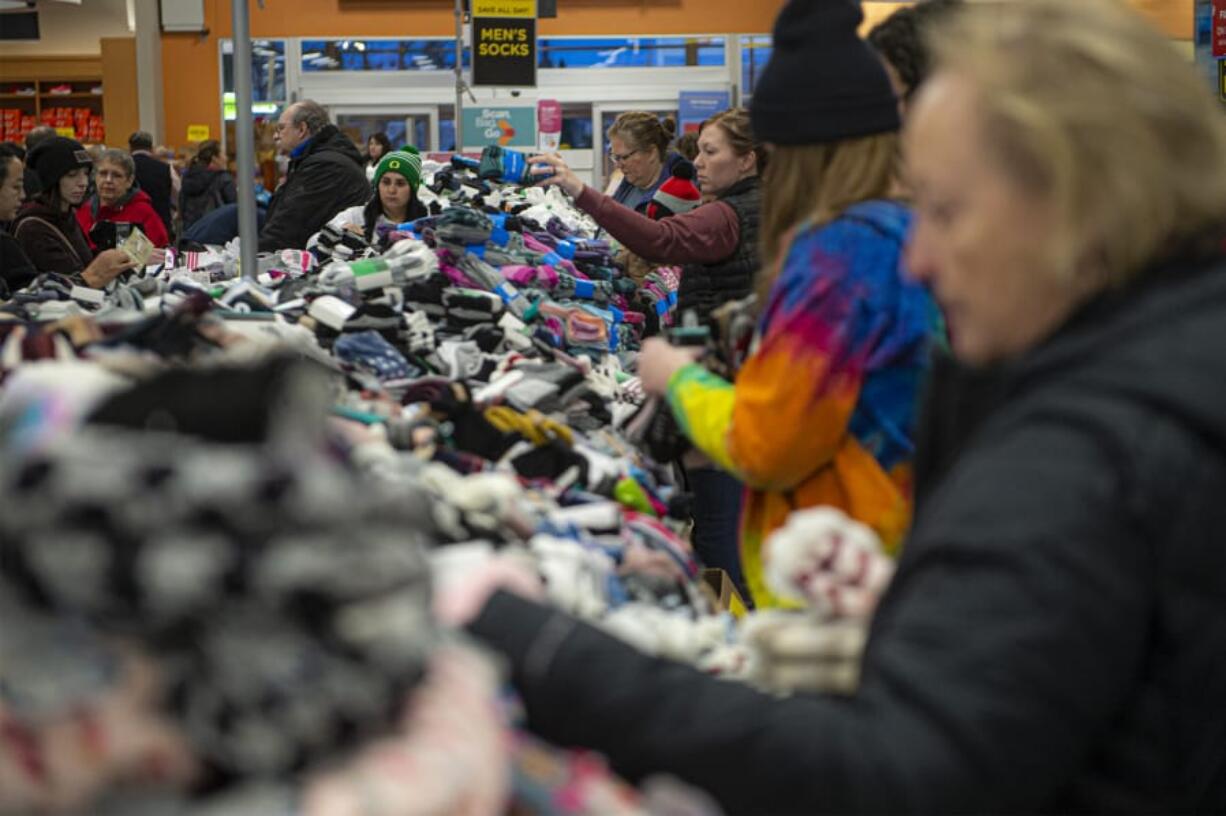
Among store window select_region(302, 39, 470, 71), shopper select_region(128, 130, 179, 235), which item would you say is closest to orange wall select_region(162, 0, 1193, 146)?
store window select_region(302, 39, 470, 71)

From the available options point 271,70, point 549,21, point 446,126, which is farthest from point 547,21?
point 271,70

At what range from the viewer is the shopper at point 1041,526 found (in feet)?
2.90

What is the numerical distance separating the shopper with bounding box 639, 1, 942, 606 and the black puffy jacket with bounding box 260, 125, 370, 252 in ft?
13.7

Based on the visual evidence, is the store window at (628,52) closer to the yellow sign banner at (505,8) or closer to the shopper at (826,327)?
the yellow sign banner at (505,8)

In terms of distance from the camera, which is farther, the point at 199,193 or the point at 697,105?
the point at 697,105

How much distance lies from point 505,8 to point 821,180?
7640 millimetres

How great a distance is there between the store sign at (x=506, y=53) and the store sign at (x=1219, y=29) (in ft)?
13.4

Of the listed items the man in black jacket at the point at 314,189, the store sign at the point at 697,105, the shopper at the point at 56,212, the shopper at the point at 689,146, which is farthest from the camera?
the store sign at the point at 697,105

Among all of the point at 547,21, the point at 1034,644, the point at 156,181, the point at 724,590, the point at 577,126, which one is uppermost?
the point at 547,21

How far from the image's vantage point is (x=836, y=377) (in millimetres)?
1727

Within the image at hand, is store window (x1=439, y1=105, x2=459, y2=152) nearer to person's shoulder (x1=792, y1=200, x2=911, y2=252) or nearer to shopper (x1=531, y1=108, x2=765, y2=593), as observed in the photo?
shopper (x1=531, y1=108, x2=765, y2=593)

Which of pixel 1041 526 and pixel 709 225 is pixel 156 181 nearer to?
pixel 709 225

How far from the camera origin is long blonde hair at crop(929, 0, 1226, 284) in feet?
3.14

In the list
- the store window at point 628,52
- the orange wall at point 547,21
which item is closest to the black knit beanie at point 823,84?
the store window at point 628,52
